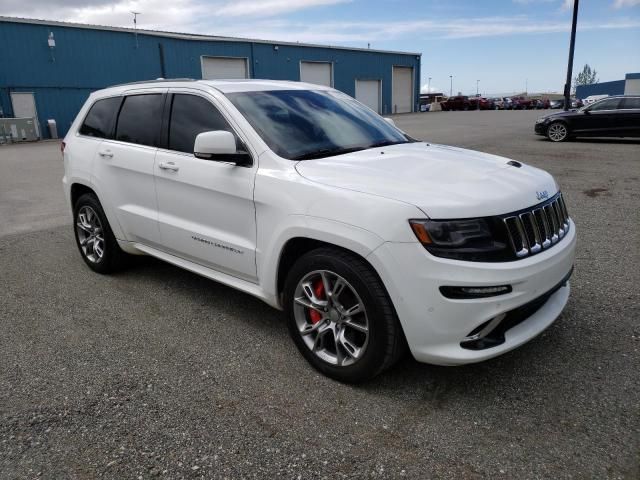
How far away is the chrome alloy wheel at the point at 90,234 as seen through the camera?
16.5 feet

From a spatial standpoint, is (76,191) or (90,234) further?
(76,191)

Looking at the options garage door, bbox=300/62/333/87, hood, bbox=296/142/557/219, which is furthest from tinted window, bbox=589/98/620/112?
garage door, bbox=300/62/333/87

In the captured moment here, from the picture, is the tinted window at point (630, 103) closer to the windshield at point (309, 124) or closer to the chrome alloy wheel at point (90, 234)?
the windshield at point (309, 124)

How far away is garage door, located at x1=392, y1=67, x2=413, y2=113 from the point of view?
157 feet

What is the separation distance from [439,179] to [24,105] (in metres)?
28.1

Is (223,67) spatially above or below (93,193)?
above

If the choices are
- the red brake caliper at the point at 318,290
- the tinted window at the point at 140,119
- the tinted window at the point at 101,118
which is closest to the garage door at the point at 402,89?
the tinted window at the point at 101,118

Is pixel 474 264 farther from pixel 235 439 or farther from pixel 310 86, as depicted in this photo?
pixel 310 86

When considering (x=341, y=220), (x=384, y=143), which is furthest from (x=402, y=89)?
(x=341, y=220)

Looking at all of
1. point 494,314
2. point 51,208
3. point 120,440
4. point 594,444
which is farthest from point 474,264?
point 51,208

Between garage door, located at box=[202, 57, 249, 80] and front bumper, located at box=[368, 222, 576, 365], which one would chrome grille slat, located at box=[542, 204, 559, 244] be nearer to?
front bumper, located at box=[368, 222, 576, 365]

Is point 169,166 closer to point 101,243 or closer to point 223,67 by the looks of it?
point 101,243

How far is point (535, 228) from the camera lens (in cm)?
295

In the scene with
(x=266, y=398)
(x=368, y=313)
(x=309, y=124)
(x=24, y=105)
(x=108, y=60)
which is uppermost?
(x=108, y=60)
